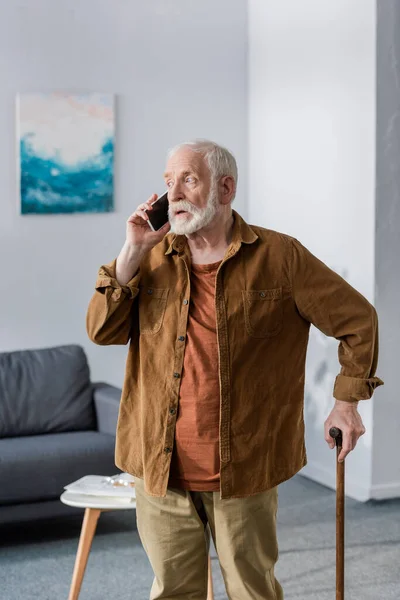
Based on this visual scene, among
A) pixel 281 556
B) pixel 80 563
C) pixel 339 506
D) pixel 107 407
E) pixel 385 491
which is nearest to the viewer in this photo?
pixel 339 506

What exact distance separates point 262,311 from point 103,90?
10.8ft

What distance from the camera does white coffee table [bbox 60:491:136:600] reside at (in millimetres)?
3307

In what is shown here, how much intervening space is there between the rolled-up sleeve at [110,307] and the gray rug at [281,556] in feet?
4.93

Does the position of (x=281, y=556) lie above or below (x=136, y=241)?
below

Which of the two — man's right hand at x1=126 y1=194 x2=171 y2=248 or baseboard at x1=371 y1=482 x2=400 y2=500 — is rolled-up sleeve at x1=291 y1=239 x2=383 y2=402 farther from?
baseboard at x1=371 y1=482 x2=400 y2=500

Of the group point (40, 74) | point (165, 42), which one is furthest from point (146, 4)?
point (40, 74)

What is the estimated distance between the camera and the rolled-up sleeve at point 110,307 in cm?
229

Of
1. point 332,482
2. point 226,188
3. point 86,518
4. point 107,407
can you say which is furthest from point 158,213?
point 332,482

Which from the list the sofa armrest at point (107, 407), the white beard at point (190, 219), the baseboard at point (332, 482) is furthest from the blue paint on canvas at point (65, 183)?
the white beard at point (190, 219)

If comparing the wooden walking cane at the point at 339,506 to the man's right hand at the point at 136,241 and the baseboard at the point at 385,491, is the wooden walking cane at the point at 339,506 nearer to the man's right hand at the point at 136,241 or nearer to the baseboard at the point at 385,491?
the man's right hand at the point at 136,241

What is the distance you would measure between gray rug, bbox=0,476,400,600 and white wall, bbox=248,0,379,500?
14.8 inches

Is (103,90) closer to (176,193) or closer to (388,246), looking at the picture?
(388,246)

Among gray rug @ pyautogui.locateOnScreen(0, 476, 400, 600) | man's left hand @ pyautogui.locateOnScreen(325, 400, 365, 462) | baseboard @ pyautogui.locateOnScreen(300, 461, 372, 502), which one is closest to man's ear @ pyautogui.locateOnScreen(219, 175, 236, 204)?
man's left hand @ pyautogui.locateOnScreen(325, 400, 365, 462)

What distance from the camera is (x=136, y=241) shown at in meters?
2.29
